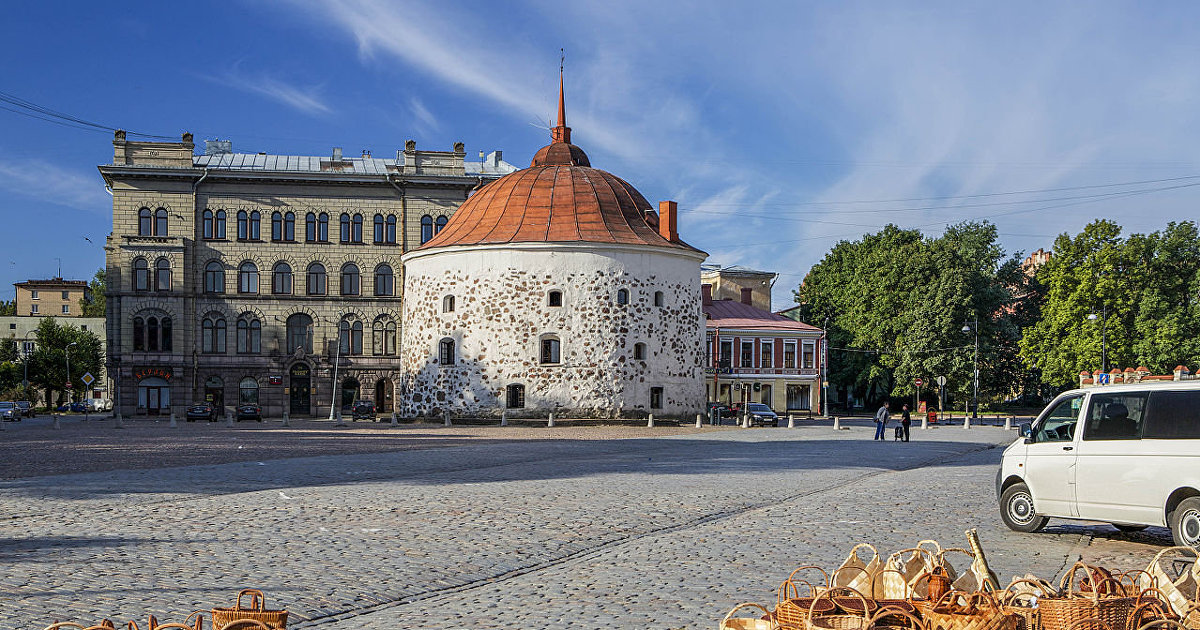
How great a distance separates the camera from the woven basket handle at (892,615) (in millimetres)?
4629

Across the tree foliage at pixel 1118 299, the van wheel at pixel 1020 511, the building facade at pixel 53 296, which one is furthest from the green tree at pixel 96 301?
the van wheel at pixel 1020 511

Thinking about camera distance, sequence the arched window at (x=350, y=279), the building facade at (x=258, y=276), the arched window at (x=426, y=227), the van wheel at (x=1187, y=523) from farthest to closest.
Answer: the arched window at (x=426, y=227), the arched window at (x=350, y=279), the building facade at (x=258, y=276), the van wheel at (x=1187, y=523)

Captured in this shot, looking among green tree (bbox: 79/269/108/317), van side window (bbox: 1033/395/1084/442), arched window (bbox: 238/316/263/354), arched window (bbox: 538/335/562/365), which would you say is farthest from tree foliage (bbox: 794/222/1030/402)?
green tree (bbox: 79/269/108/317)

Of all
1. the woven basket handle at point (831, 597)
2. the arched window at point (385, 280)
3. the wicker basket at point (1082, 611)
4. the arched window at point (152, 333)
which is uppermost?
the arched window at point (385, 280)

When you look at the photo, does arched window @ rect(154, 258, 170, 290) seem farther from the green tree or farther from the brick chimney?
the green tree

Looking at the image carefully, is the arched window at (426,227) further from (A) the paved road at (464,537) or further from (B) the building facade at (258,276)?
(A) the paved road at (464,537)

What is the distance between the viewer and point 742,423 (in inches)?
1903

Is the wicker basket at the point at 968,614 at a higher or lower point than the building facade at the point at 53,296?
lower

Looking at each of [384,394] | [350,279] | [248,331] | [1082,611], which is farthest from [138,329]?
[1082,611]

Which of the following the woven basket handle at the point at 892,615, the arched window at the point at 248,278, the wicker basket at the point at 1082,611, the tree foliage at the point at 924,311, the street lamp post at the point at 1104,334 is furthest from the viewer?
the tree foliage at the point at 924,311

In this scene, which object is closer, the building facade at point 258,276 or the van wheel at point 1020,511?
the van wheel at point 1020,511

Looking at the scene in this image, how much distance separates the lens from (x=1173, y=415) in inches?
432

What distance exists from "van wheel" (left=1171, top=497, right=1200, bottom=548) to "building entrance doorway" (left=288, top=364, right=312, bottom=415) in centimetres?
5492

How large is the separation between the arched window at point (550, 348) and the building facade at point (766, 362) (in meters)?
21.4
